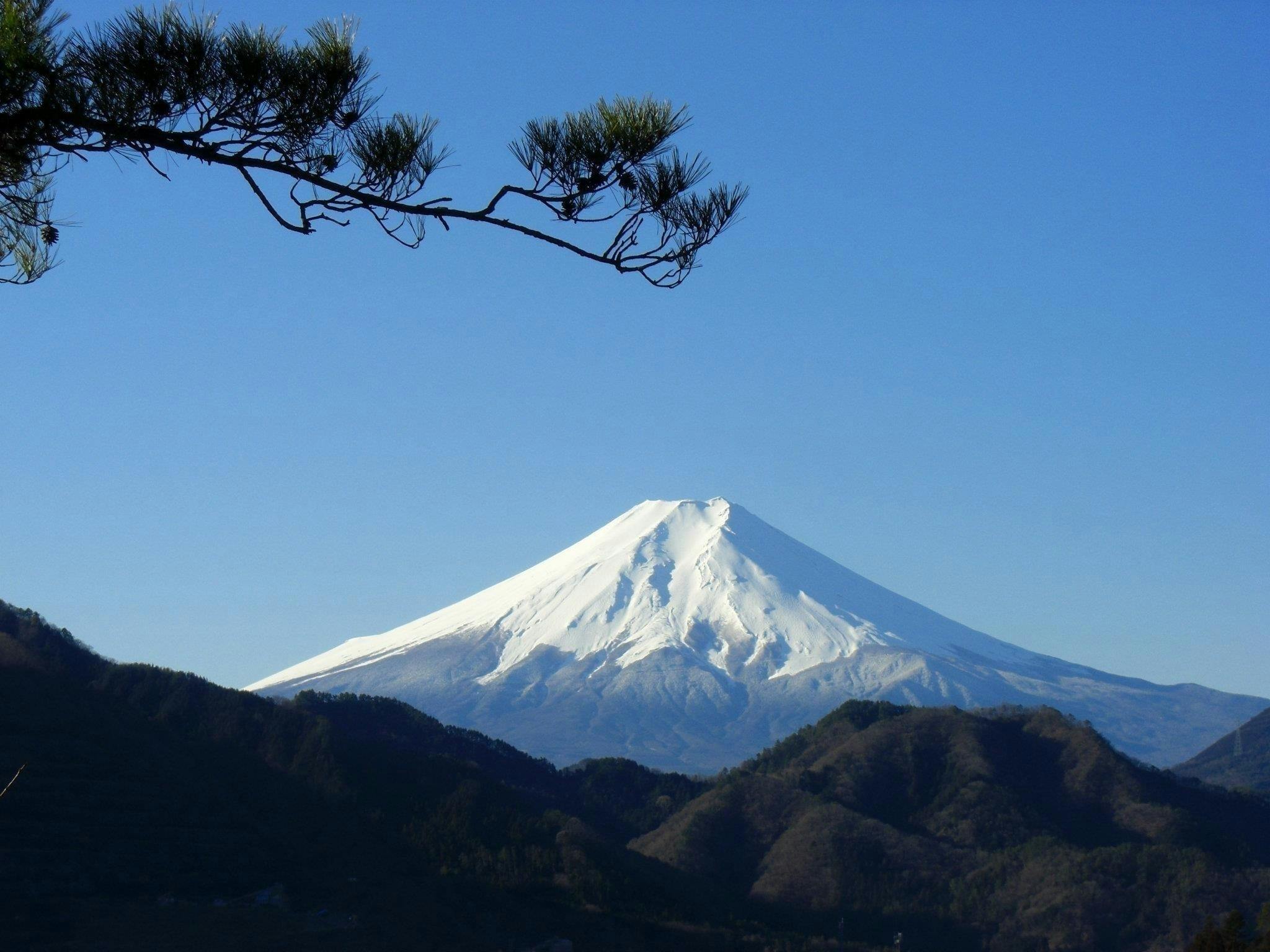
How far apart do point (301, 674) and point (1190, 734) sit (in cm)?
12303

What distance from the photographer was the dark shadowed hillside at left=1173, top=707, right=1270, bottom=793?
9356 cm

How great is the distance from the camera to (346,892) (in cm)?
3878

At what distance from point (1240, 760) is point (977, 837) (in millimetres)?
57692

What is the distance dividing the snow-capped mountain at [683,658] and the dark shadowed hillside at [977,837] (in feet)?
261

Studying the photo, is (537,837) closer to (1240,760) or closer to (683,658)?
(1240,760)

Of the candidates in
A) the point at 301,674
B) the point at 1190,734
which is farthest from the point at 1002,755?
the point at 1190,734

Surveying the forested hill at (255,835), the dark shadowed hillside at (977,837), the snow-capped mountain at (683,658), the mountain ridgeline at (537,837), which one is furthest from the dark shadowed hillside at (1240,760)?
the forested hill at (255,835)

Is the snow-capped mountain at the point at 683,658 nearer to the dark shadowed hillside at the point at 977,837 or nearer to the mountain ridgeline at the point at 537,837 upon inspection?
the dark shadowed hillside at the point at 977,837

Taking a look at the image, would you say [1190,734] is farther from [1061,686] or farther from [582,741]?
[582,741]

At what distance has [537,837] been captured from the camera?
4500cm

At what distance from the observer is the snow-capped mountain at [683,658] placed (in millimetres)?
152625

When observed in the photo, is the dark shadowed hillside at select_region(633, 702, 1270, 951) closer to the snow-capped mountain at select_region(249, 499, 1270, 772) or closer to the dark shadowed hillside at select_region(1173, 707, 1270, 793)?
the dark shadowed hillside at select_region(1173, 707, 1270, 793)

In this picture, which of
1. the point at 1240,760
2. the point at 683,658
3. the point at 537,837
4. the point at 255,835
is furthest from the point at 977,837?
the point at 683,658

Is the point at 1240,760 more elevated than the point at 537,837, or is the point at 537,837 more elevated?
the point at 1240,760
